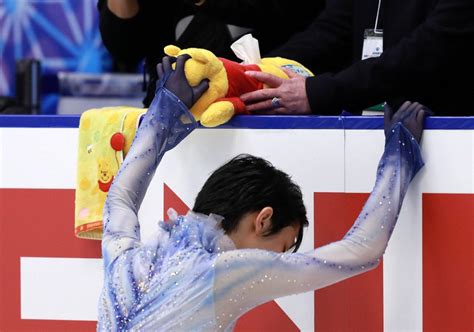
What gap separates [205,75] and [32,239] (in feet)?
1.81

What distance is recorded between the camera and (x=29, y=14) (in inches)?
221

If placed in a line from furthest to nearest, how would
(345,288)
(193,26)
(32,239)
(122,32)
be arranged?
(193,26) → (122,32) → (32,239) → (345,288)

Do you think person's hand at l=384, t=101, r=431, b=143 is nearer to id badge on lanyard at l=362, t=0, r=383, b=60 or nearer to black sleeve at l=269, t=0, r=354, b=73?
id badge on lanyard at l=362, t=0, r=383, b=60

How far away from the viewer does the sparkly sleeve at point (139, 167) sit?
Result: 2.15 m

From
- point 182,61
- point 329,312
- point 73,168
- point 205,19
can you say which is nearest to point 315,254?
point 329,312

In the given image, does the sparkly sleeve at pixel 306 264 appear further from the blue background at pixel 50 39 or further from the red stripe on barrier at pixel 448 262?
the blue background at pixel 50 39

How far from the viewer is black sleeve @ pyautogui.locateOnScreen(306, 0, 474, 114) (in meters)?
2.30

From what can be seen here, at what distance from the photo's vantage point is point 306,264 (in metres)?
2.04

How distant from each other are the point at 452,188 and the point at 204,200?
0.50 meters

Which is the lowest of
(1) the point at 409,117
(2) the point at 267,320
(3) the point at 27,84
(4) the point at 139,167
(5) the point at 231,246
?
(2) the point at 267,320

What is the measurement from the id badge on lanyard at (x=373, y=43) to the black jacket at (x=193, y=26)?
44 centimetres

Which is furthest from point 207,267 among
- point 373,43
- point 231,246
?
point 373,43

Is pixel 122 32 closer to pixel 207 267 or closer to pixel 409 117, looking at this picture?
pixel 409 117

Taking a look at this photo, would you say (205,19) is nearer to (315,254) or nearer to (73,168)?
(73,168)
